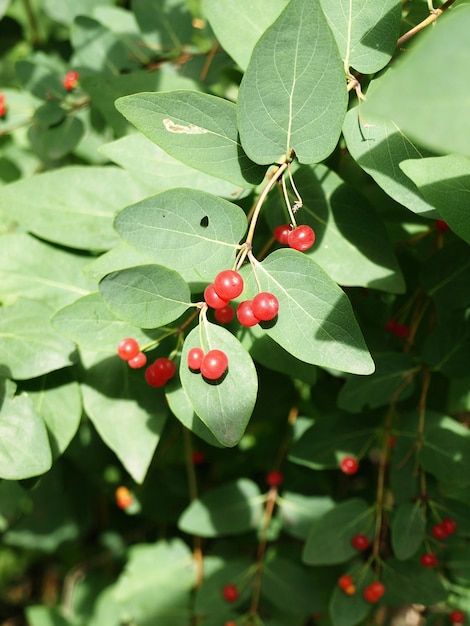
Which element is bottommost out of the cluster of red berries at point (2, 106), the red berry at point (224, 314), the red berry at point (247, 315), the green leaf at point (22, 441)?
the green leaf at point (22, 441)

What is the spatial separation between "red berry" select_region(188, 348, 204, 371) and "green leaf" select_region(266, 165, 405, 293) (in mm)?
281

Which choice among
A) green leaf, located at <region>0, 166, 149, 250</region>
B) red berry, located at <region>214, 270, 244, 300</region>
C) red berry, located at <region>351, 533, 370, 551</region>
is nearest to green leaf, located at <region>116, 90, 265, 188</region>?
red berry, located at <region>214, 270, 244, 300</region>

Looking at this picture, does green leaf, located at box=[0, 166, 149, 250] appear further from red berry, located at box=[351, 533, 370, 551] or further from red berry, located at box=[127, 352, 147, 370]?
red berry, located at box=[351, 533, 370, 551]

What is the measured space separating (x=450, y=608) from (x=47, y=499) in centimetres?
128

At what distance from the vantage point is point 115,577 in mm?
1999

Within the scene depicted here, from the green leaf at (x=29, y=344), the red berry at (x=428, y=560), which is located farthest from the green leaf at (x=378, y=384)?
the green leaf at (x=29, y=344)

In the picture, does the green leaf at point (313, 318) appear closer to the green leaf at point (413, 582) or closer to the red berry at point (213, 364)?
the red berry at point (213, 364)

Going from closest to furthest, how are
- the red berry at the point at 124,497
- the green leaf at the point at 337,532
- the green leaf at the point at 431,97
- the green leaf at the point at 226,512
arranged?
1. the green leaf at the point at 431,97
2. the green leaf at the point at 337,532
3. the green leaf at the point at 226,512
4. the red berry at the point at 124,497

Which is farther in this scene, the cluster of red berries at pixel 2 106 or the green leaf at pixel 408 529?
the cluster of red berries at pixel 2 106

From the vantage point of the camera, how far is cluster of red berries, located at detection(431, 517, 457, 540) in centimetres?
122

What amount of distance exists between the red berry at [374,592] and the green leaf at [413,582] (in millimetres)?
28

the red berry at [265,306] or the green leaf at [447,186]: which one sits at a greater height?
the green leaf at [447,186]

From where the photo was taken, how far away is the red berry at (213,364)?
0.81 metres

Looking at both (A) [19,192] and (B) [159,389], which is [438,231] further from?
(A) [19,192]
